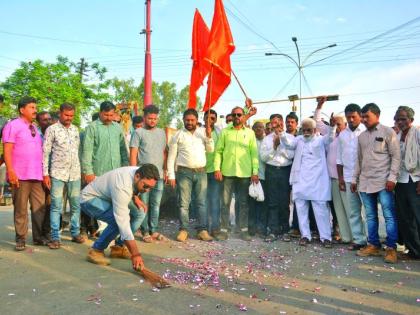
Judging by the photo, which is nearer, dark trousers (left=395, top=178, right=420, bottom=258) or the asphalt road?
the asphalt road

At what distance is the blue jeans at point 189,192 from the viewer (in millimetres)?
6855

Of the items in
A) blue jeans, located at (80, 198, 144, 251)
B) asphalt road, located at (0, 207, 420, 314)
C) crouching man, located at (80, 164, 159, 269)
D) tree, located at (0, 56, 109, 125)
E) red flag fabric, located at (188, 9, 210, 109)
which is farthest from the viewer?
tree, located at (0, 56, 109, 125)

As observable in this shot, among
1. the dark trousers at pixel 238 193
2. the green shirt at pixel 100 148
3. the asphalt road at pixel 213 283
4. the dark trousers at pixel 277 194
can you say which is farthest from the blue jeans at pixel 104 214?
the dark trousers at pixel 277 194

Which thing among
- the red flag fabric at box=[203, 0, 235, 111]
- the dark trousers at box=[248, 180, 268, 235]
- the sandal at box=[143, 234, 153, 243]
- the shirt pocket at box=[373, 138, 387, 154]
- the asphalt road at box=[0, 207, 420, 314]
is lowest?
the asphalt road at box=[0, 207, 420, 314]

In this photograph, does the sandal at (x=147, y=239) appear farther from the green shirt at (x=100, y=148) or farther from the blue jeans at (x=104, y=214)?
the blue jeans at (x=104, y=214)

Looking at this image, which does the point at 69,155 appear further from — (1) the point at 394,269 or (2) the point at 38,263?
(1) the point at 394,269

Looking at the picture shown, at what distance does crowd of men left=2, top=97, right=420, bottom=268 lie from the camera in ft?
18.3

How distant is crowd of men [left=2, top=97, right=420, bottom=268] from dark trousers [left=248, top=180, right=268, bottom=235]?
0.06ft

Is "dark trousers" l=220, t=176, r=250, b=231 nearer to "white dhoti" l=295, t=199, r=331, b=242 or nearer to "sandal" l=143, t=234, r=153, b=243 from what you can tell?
"white dhoti" l=295, t=199, r=331, b=242

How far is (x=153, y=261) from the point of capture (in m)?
5.40

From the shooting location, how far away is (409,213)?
18.8 feet

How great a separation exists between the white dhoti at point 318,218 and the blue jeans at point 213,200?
4.46 feet

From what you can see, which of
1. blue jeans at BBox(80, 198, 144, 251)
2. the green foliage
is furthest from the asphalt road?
the green foliage

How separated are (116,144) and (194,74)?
2140mm
